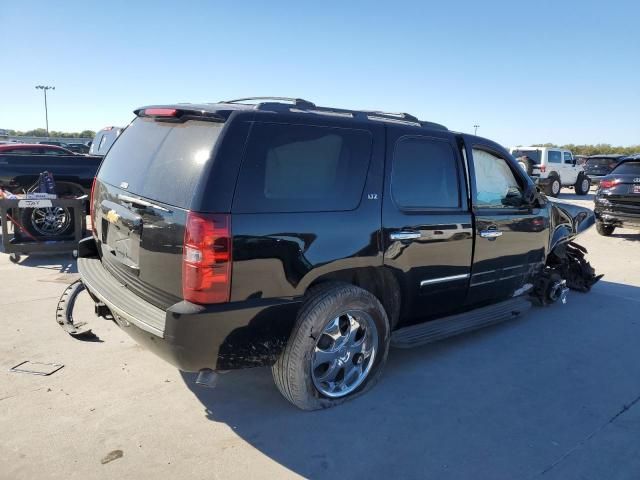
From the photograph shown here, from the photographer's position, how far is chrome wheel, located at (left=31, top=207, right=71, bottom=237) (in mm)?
7707

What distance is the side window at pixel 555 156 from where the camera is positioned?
20875 millimetres

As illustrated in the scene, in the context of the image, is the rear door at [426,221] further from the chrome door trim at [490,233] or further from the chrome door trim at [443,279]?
the chrome door trim at [490,233]

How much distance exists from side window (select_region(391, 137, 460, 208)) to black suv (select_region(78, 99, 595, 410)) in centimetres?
1

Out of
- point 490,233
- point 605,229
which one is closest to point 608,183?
point 605,229

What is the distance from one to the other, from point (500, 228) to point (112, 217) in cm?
A: 320

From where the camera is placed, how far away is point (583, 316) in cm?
543

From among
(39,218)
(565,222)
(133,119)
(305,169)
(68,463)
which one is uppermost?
(133,119)

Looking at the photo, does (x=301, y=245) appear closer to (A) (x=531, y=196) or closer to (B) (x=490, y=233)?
(B) (x=490, y=233)

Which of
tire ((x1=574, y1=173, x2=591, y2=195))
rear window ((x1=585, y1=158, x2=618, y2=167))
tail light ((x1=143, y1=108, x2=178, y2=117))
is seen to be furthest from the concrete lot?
rear window ((x1=585, y1=158, x2=618, y2=167))

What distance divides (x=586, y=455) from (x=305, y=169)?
2371 millimetres

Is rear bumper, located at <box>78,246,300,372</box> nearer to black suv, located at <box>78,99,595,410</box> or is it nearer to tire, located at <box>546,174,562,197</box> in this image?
black suv, located at <box>78,99,595,410</box>

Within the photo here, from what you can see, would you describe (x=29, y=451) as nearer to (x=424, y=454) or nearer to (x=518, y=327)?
(x=424, y=454)

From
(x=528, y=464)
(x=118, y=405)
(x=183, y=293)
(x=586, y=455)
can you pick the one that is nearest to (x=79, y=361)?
(x=118, y=405)

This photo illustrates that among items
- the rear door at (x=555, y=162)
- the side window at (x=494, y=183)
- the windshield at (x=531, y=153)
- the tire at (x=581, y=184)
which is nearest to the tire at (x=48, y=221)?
the side window at (x=494, y=183)
